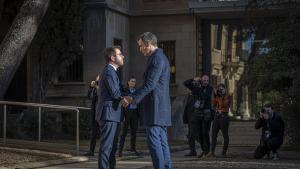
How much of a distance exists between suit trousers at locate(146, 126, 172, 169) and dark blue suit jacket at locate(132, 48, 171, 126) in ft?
0.31

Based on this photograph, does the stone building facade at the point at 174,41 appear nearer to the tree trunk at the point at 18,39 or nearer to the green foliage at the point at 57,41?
the green foliage at the point at 57,41

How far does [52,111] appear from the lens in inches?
671

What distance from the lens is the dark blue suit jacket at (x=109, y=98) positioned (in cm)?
977

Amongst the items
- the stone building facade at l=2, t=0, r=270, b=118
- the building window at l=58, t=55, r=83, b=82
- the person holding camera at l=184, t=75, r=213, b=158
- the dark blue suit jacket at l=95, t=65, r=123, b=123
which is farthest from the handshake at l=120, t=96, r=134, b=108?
the building window at l=58, t=55, r=83, b=82

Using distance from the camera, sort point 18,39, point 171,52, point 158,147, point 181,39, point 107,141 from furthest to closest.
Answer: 1. point 171,52
2. point 181,39
3. point 18,39
4. point 107,141
5. point 158,147

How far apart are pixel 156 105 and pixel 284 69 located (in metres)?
7.50

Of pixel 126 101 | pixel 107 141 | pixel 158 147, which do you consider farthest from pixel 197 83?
pixel 158 147

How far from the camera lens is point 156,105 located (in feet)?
30.0

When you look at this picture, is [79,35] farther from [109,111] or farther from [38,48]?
[109,111]

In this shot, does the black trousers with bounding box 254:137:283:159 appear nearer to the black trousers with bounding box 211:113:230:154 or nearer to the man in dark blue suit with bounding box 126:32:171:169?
the black trousers with bounding box 211:113:230:154

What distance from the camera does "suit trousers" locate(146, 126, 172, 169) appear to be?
8953mm

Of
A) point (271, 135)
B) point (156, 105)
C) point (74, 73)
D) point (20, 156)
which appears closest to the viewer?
point (156, 105)

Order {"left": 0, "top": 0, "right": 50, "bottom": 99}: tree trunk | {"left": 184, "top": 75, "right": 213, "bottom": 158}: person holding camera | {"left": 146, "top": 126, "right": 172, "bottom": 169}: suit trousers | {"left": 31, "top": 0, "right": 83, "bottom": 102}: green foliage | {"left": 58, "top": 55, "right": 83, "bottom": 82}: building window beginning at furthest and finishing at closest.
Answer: {"left": 58, "top": 55, "right": 83, "bottom": 82}: building window, {"left": 31, "top": 0, "right": 83, "bottom": 102}: green foliage, {"left": 184, "top": 75, "right": 213, "bottom": 158}: person holding camera, {"left": 0, "top": 0, "right": 50, "bottom": 99}: tree trunk, {"left": 146, "top": 126, "right": 172, "bottom": 169}: suit trousers

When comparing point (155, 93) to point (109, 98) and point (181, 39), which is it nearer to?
point (109, 98)
